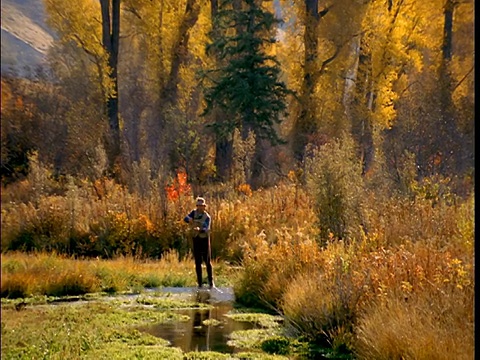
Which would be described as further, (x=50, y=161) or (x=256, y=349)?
(x=50, y=161)

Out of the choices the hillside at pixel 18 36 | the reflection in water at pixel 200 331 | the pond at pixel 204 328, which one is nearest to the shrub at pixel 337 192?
the pond at pixel 204 328

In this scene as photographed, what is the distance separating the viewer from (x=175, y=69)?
32.2 meters

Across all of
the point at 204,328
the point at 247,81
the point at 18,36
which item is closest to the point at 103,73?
the point at 247,81

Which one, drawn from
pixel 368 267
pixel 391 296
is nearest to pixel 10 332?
pixel 391 296

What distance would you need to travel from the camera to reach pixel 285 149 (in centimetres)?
3127

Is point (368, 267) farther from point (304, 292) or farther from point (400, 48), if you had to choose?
point (400, 48)

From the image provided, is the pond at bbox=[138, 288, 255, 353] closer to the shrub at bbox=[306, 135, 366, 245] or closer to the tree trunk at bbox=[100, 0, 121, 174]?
the shrub at bbox=[306, 135, 366, 245]

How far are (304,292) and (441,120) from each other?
13.1 metres

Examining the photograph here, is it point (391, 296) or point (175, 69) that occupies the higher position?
point (175, 69)

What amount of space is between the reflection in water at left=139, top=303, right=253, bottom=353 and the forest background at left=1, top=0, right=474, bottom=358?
3.26 feet

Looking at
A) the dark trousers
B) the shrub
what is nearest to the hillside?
the dark trousers

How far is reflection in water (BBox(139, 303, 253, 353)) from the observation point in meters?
9.70

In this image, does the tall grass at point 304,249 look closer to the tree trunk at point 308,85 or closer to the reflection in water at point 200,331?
the reflection in water at point 200,331

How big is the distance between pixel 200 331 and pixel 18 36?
778 centimetres
